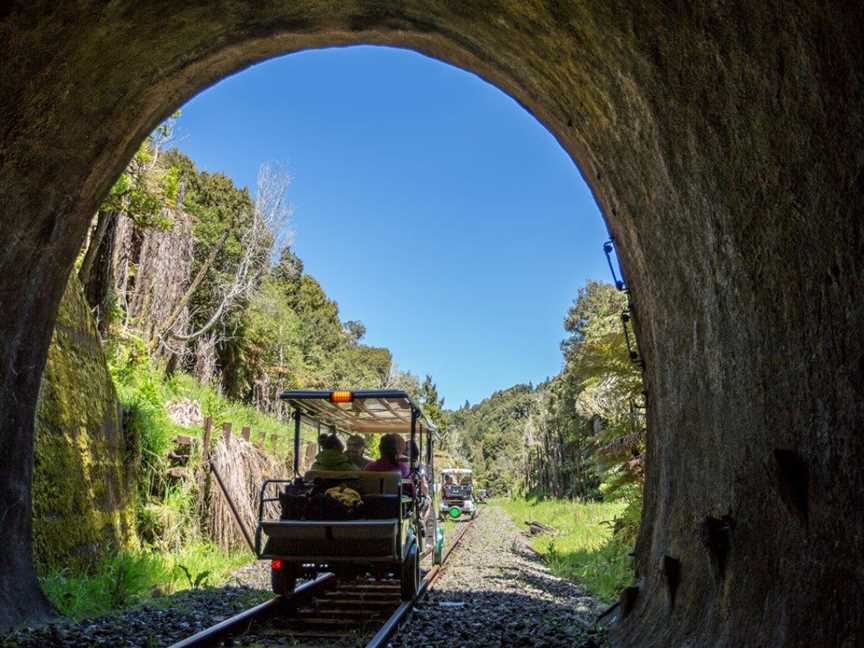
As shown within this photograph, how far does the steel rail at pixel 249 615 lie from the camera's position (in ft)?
19.4

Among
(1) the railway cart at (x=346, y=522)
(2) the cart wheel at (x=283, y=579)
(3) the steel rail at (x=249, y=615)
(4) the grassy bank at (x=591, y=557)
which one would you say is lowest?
(4) the grassy bank at (x=591, y=557)

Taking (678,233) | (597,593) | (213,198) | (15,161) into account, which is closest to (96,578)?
(15,161)

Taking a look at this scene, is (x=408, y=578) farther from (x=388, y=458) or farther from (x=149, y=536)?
(x=149, y=536)

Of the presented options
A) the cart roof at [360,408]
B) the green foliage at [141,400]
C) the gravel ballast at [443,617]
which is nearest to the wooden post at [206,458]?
the green foliage at [141,400]

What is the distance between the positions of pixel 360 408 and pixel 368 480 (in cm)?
176

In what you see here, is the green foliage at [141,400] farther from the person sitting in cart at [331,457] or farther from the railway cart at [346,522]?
the person sitting in cart at [331,457]

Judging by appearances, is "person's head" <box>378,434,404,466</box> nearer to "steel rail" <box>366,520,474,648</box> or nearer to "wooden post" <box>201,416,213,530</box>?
"steel rail" <box>366,520,474,648</box>

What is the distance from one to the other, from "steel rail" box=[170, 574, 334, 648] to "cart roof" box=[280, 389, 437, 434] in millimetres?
2153

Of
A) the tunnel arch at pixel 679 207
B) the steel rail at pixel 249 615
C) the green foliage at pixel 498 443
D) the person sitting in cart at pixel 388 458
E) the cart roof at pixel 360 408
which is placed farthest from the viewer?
the green foliage at pixel 498 443

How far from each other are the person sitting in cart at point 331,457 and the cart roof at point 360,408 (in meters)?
0.52

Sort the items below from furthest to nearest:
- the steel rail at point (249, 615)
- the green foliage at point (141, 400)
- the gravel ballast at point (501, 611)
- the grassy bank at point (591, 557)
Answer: the green foliage at point (141, 400), the grassy bank at point (591, 557), the gravel ballast at point (501, 611), the steel rail at point (249, 615)

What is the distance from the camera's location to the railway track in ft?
21.1

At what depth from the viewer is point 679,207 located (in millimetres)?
4379

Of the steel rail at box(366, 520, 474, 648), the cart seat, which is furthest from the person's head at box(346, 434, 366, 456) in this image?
the steel rail at box(366, 520, 474, 648)
